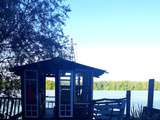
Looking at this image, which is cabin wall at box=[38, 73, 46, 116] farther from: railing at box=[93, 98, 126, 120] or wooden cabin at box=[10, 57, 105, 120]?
railing at box=[93, 98, 126, 120]

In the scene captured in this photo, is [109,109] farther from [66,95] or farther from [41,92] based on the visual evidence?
[41,92]

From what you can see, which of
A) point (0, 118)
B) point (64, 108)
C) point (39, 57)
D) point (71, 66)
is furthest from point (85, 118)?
point (39, 57)

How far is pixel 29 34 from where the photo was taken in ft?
92.0

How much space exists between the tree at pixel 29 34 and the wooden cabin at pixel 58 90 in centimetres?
711

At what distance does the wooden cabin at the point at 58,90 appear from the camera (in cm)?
2055

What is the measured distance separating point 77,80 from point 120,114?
3.06 m

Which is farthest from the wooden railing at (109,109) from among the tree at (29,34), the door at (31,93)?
the tree at (29,34)

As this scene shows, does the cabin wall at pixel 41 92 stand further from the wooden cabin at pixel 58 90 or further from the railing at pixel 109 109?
the railing at pixel 109 109

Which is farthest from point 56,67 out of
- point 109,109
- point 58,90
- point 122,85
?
point 122,85

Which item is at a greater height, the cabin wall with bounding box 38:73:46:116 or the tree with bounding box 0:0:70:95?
the tree with bounding box 0:0:70:95

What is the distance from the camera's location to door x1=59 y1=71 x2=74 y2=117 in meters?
20.6

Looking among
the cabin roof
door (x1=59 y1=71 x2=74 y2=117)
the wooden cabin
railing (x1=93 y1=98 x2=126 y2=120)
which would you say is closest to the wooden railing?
railing (x1=93 y1=98 x2=126 y2=120)

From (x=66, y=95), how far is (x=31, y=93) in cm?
178

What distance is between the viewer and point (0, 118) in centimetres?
2119
